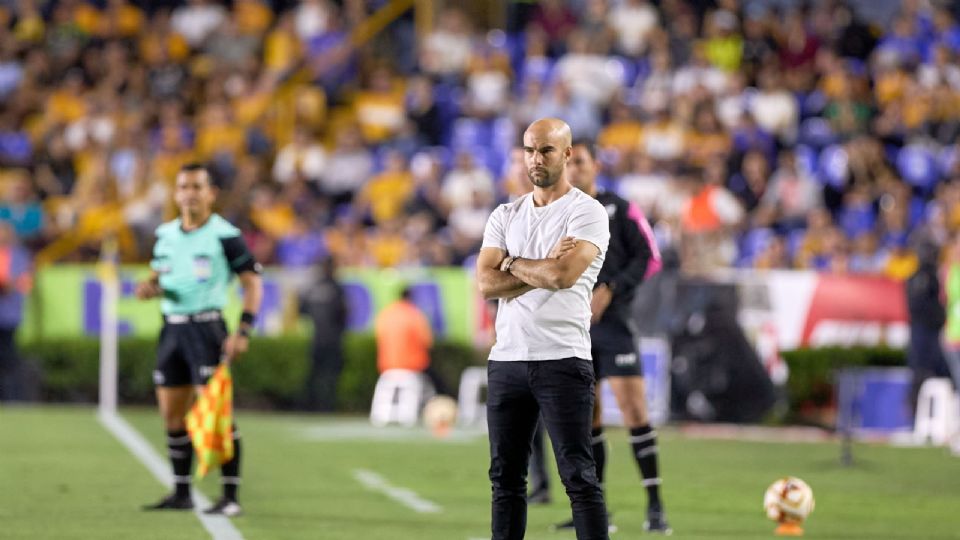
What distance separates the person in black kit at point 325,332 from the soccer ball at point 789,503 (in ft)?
41.1

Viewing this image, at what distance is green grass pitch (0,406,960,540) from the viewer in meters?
11.1

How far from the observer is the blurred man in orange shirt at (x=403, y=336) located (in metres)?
22.5

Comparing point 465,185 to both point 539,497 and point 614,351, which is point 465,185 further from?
point 614,351

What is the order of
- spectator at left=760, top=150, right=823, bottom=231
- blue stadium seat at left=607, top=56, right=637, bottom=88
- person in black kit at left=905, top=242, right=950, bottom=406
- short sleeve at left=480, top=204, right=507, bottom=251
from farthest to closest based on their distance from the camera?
blue stadium seat at left=607, top=56, right=637, bottom=88 → spectator at left=760, top=150, right=823, bottom=231 → person in black kit at left=905, top=242, right=950, bottom=406 → short sleeve at left=480, top=204, right=507, bottom=251

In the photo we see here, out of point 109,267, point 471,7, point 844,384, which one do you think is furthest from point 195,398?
point 471,7

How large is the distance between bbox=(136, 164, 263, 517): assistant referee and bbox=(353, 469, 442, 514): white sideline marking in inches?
56.8

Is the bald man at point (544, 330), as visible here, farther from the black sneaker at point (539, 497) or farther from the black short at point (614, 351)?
the black sneaker at point (539, 497)

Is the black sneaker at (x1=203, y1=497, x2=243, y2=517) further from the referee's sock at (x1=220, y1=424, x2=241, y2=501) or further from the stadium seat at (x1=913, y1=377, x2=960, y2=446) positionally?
the stadium seat at (x1=913, y1=377, x2=960, y2=446)

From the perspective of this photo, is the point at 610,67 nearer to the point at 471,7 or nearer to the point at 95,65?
the point at 471,7

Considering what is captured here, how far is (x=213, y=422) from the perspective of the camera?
11117 mm

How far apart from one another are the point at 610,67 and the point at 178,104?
7.01 metres

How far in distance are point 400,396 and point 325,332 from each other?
4.38 ft

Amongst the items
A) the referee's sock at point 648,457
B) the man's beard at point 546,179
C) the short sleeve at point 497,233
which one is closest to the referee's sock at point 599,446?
the referee's sock at point 648,457

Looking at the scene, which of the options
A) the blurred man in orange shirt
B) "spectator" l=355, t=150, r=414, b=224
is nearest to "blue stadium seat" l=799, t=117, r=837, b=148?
"spectator" l=355, t=150, r=414, b=224
